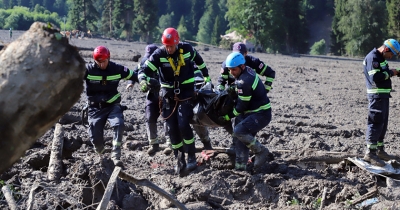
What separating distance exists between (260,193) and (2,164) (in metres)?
4.01

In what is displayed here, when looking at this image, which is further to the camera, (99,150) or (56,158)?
(99,150)

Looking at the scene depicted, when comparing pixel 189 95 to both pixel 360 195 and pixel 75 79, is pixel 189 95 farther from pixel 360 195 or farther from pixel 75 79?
pixel 75 79

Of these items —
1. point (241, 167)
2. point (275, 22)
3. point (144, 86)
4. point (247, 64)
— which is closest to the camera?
point (241, 167)

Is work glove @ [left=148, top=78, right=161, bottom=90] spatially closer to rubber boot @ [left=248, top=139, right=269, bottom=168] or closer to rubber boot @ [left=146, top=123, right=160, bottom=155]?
rubber boot @ [left=146, top=123, right=160, bottom=155]

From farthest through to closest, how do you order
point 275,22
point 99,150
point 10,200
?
point 275,22 < point 99,150 < point 10,200

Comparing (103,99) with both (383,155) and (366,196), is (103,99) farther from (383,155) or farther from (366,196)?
(383,155)

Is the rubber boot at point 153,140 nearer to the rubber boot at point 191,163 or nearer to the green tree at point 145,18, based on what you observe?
the rubber boot at point 191,163

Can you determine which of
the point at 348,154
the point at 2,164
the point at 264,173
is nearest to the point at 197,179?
the point at 264,173

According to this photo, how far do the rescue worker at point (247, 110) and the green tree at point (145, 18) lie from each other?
56689mm

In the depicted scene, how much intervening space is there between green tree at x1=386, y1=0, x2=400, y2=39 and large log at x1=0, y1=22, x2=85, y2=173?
52380mm

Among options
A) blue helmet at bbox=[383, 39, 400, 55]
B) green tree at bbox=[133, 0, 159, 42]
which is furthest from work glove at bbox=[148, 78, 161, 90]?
green tree at bbox=[133, 0, 159, 42]

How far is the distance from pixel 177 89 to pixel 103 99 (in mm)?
1106

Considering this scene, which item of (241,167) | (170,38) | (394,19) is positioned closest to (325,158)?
(241,167)

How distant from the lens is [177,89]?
7.67 m
